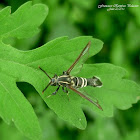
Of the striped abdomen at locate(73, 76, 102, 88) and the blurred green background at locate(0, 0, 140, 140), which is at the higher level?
the striped abdomen at locate(73, 76, 102, 88)

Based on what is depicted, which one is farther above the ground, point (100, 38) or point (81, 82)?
point (81, 82)

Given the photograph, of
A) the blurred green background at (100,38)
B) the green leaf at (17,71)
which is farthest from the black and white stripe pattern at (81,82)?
the blurred green background at (100,38)

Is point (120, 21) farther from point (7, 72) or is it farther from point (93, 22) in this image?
point (7, 72)

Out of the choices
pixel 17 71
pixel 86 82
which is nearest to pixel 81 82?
pixel 86 82

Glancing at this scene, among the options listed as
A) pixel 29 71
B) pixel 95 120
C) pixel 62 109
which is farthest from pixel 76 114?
pixel 95 120

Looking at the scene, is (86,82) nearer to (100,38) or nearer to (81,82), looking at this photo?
(81,82)

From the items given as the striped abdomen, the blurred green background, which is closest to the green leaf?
the striped abdomen

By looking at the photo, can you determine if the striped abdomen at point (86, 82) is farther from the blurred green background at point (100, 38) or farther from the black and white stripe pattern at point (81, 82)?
the blurred green background at point (100, 38)

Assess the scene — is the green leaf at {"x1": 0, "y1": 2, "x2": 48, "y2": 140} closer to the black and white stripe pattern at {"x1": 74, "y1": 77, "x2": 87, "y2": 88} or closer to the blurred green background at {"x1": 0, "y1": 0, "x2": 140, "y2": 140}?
the black and white stripe pattern at {"x1": 74, "y1": 77, "x2": 87, "y2": 88}
